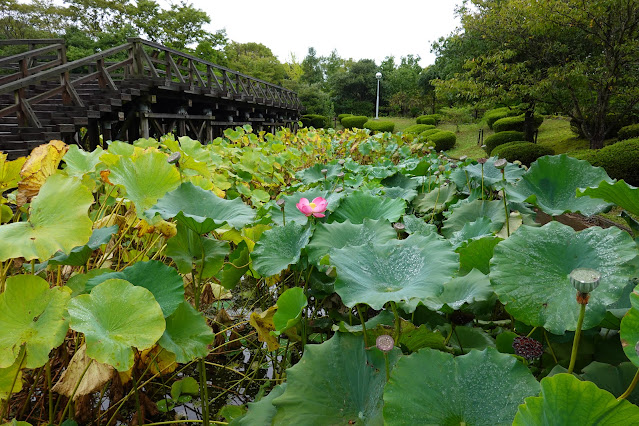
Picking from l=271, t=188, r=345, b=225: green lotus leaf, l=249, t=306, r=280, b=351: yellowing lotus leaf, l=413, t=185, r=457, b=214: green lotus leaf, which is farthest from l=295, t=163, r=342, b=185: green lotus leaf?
l=249, t=306, r=280, b=351: yellowing lotus leaf

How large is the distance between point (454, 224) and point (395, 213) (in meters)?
0.30

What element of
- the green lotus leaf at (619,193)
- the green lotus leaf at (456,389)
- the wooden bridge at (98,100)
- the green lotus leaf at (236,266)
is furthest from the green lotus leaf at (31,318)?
the wooden bridge at (98,100)

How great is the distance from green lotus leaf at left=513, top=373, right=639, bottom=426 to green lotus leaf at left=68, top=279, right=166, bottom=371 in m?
0.55

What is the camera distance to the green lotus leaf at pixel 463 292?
0.70 meters

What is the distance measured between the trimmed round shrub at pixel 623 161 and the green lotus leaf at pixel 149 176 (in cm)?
599

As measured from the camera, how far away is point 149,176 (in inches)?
41.0

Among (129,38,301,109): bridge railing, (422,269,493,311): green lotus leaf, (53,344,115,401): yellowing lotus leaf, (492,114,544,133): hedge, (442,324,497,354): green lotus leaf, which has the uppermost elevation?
(129,38,301,109): bridge railing

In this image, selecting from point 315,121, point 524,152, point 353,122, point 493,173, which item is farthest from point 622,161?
point 315,121

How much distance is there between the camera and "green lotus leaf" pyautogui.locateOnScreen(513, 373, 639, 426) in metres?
0.41

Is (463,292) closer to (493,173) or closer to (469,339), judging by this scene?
(469,339)

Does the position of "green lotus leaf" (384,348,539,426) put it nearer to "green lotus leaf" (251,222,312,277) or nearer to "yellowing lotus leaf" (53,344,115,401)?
"green lotus leaf" (251,222,312,277)

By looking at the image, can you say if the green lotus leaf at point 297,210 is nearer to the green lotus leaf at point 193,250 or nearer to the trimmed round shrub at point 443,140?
the green lotus leaf at point 193,250

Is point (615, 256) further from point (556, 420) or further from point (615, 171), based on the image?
point (615, 171)

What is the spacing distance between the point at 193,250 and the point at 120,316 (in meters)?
0.32
